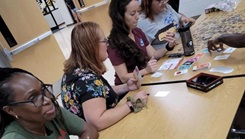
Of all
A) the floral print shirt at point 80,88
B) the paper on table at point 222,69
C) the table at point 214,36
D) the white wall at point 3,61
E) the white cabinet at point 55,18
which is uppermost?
the floral print shirt at point 80,88

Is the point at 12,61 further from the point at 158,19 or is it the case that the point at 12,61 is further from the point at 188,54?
the point at 188,54

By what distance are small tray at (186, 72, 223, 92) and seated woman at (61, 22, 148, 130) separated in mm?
300

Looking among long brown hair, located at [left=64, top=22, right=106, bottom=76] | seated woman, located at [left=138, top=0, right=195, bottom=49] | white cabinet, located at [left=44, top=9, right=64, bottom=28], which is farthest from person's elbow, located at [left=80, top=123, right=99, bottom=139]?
white cabinet, located at [left=44, top=9, right=64, bottom=28]

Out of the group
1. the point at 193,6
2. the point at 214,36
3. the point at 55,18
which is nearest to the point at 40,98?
the point at 214,36

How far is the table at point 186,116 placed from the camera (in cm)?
100

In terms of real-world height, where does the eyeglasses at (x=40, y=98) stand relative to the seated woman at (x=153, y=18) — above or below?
above

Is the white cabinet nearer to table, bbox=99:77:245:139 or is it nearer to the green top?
the green top

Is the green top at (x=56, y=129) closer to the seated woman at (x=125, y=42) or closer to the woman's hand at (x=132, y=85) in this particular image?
the woman's hand at (x=132, y=85)

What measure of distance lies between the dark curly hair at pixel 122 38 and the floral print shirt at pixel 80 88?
566 mm

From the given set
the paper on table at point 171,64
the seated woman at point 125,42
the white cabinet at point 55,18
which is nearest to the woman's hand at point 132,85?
the seated woman at point 125,42

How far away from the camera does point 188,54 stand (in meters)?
1.79

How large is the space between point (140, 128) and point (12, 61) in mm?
2881

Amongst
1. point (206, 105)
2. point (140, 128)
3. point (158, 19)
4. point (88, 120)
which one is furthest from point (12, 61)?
point (206, 105)

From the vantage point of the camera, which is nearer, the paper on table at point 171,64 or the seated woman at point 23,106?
the seated woman at point 23,106
